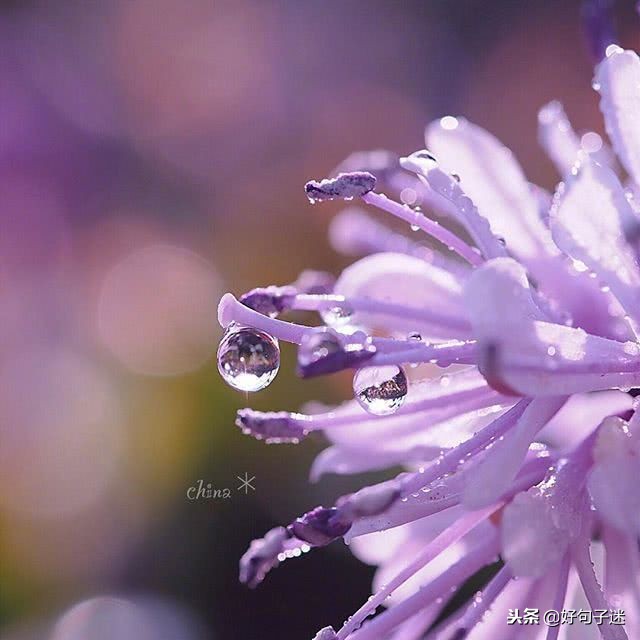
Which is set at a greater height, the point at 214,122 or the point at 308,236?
the point at 214,122

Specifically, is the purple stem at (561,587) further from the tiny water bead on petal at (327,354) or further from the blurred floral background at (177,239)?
the blurred floral background at (177,239)

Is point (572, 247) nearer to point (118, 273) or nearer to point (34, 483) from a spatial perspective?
point (34, 483)

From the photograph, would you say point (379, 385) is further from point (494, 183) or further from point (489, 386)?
point (494, 183)

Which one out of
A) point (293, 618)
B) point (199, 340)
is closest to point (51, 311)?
point (199, 340)

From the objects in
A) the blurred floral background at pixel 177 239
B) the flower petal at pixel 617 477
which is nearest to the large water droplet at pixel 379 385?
the flower petal at pixel 617 477

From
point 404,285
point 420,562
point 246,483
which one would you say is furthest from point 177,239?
point 420,562

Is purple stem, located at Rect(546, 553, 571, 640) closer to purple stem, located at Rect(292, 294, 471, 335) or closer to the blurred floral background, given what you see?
purple stem, located at Rect(292, 294, 471, 335)

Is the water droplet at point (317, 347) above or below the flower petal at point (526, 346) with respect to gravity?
above

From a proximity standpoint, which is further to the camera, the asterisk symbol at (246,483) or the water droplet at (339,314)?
the asterisk symbol at (246,483)
